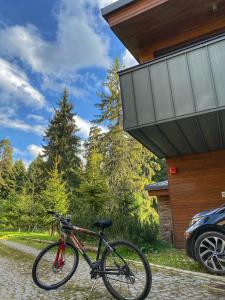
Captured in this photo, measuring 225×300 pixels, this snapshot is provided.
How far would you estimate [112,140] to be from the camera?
22438 millimetres

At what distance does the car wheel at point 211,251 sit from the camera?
495 cm

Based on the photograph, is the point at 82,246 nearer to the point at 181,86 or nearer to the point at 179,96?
the point at 179,96

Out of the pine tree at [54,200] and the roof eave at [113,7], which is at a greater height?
the roof eave at [113,7]

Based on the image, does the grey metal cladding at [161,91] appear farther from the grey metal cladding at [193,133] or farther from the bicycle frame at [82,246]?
the bicycle frame at [82,246]

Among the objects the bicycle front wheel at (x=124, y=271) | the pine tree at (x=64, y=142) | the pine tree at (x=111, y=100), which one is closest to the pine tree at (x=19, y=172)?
the pine tree at (x=64, y=142)

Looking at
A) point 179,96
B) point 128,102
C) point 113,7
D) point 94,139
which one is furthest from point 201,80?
point 94,139

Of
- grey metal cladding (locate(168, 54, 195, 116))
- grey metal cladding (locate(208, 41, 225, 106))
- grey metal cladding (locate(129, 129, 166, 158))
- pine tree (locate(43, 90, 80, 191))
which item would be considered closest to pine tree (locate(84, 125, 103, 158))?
pine tree (locate(43, 90, 80, 191))

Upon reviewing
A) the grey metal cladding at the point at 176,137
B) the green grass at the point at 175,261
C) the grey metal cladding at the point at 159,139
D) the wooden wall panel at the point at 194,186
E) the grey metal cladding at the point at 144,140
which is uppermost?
the grey metal cladding at the point at 144,140

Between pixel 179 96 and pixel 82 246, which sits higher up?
pixel 179 96

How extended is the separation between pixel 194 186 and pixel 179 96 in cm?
365

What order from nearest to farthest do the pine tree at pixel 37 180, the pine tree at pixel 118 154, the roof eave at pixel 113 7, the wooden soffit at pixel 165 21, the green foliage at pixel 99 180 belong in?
the wooden soffit at pixel 165 21
the roof eave at pixel 113 7
the green foliage at pixel 99 180
the pine tree at pixel 118 154
the pine tree at pixel 37 180

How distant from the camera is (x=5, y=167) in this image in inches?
1849

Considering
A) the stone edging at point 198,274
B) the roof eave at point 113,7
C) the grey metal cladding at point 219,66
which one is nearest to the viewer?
the stone edging at point 198,274

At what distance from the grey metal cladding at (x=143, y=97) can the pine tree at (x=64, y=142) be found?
24.8m
